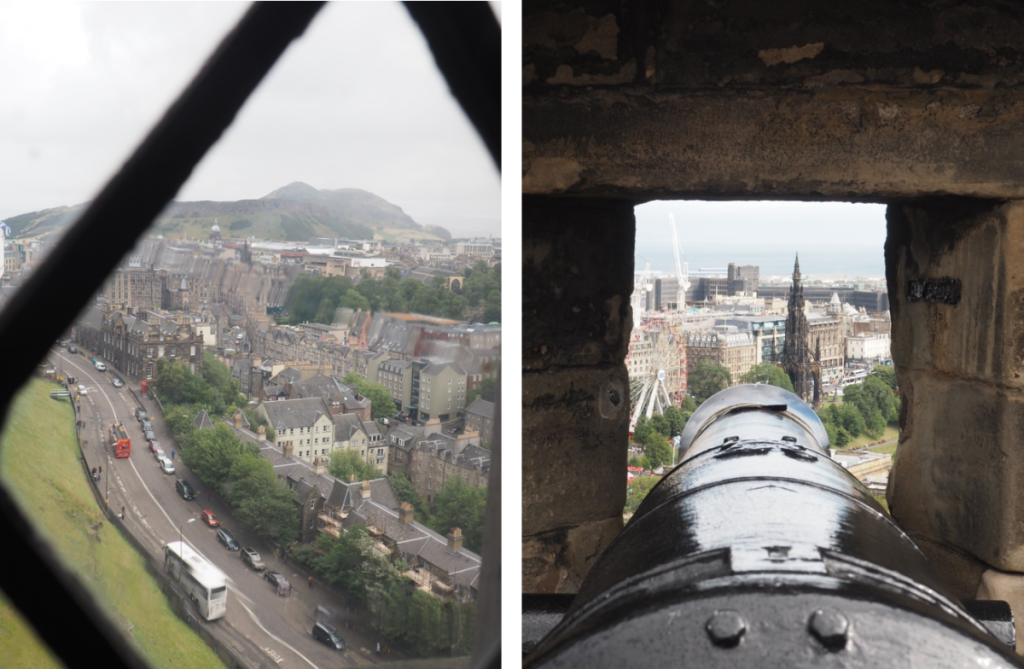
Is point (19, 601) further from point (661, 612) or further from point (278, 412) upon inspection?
point (661, 612)

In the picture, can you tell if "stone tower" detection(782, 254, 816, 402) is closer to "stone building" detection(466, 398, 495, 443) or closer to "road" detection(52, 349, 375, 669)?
"stone building" detection(466, 398, 495, 443)

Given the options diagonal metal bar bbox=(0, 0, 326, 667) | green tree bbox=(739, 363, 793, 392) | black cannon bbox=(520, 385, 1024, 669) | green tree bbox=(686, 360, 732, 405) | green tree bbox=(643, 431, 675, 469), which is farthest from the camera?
green tree bbox=(739, 363, 793, 392)

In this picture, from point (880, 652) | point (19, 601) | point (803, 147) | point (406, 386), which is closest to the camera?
point (19, 601)

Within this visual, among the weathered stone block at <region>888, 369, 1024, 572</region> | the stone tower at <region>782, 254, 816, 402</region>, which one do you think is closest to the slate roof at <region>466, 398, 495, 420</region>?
the weathered stone block at <region>888, 369, 1024, 572</region>

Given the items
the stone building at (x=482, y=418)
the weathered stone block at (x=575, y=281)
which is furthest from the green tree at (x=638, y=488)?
the stone building at (x=482, y=418)

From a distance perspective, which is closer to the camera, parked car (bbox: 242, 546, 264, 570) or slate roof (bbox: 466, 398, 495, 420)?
parked car (bbox: 242, 546, 264, 570)

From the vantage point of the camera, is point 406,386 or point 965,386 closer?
point 406,386

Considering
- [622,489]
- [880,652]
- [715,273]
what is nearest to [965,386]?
[622,489]
